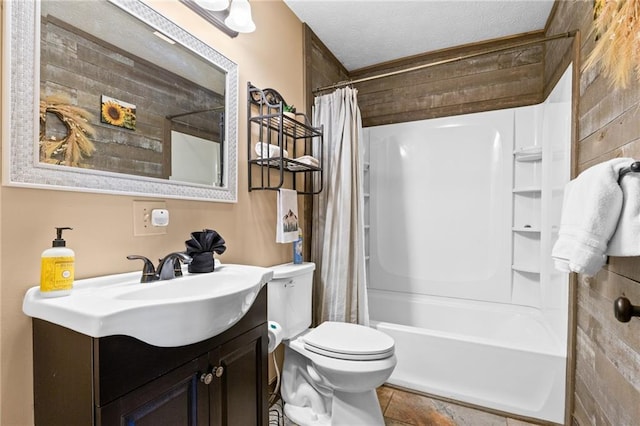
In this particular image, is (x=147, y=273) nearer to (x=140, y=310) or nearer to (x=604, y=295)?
(x=140, y=310)

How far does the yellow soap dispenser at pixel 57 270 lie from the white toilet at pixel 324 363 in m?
0.88

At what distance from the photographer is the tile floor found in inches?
66.4

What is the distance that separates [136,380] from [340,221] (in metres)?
1.48

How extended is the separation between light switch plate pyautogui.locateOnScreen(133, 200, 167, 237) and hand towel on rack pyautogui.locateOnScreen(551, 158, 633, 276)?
1.50 metres

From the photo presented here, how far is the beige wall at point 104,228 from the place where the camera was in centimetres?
83

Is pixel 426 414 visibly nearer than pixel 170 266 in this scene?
No

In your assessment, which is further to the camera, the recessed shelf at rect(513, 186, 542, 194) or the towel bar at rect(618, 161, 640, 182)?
the recessed shelf at rect(513, 186, 542, 194)

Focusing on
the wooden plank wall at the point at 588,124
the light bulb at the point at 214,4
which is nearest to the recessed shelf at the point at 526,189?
the wooden plank wall at the point at 588,124

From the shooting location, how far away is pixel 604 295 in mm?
1203

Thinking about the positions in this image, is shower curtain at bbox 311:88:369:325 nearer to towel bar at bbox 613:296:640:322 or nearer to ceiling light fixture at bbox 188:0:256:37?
ceiling light fixture at bbox 188:0:256:37

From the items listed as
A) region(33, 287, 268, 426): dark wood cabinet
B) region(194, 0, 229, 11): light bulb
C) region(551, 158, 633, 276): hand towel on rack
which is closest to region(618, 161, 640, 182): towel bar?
region(551, 158, 633, 276): hand towel on rack

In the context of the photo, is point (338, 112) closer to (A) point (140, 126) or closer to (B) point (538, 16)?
(A) point (140, 126)

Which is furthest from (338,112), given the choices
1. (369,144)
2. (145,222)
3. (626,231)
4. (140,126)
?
(626,231)

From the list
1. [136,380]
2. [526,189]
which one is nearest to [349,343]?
[136,380]
